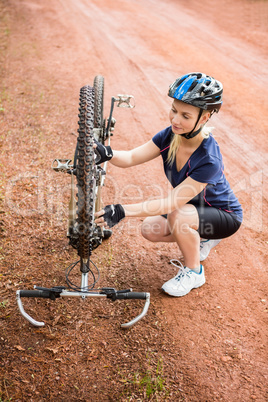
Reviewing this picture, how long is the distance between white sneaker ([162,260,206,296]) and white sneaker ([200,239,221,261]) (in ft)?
1.09

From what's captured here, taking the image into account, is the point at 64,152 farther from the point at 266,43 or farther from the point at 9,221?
the point at 266,43

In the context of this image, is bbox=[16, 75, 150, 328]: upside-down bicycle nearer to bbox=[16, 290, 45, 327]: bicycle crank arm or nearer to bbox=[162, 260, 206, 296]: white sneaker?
bbox=[16, 290, 45, 327]: bicycle crank arm

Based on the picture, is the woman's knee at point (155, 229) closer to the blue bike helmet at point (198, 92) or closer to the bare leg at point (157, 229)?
the bare leg at point (157, 229)

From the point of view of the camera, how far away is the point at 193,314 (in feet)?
10.6

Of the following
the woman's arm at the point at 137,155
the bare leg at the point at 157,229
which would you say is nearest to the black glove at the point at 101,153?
the woman's arm at the point at 137,155

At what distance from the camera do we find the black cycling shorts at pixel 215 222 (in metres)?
3.23

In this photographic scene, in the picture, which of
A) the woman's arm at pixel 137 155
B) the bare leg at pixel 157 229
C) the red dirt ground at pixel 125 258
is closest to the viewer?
the red dirt ground at pixel 125 258

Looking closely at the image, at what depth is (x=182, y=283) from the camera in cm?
337

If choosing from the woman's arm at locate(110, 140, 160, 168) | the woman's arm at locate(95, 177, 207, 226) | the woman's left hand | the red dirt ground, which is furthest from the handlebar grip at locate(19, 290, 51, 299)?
the woman's arm at locate(110, 140, 160, 168)

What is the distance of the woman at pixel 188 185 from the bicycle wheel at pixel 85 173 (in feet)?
0.35

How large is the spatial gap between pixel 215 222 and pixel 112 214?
0.98 m

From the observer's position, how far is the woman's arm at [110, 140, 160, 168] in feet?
10.9

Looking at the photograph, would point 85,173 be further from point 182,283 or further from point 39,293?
point 182,283

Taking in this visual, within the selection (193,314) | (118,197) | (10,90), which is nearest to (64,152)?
(118,197)
